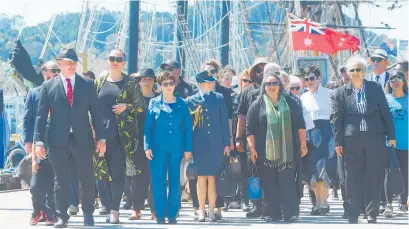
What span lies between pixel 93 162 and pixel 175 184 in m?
1.01

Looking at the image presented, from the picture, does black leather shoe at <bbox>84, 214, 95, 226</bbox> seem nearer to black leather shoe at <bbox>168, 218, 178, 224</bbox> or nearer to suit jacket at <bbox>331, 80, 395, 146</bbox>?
black leather shoe at <bbox>168, 218, 178, 224</bbox>

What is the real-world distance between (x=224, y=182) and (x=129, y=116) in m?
1.45

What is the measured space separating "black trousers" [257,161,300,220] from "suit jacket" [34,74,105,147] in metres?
2.39

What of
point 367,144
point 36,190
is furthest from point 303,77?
point 36,190

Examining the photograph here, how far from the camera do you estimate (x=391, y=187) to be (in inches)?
569

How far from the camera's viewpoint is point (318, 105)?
50.4 ft

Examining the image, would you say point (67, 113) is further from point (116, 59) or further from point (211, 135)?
point (211, 135)

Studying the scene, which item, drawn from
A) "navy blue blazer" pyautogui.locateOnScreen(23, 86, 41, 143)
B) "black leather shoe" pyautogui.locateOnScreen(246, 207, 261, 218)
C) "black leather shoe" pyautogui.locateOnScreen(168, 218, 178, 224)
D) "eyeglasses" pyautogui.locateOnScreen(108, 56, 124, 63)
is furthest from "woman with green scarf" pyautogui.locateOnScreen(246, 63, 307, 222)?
"navy blue blazer" pyautogui.locateOnScreen(23, 86, 41, 143)

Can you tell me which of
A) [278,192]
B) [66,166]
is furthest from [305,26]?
[66,166]

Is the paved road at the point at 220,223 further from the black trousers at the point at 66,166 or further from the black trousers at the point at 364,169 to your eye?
the black trousers at the point at 66,166

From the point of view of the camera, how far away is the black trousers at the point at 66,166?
12477 mm

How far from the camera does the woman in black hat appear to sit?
1412 cm

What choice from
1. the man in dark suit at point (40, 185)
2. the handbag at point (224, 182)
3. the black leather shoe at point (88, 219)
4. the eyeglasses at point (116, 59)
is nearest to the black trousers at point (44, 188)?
the man in dark suit at point (40, 185)

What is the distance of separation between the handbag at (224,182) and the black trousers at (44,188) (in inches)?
83.3
